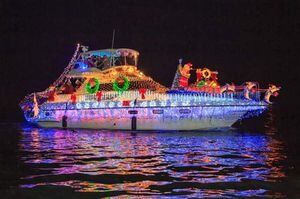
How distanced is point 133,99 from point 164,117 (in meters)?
3.62

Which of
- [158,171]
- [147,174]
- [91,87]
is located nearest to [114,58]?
[91,87]

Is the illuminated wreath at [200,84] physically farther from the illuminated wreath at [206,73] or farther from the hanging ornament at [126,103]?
the hanging ornament at [126,103]

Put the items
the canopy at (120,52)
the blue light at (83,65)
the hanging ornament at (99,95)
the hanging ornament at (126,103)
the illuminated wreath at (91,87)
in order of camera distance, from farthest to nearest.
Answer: the blue light at (83,65), the canopy at (120,52), the illuminated wreath at (91,87), the hanging ornament at (99,95), the hanging ornament at (126,103)

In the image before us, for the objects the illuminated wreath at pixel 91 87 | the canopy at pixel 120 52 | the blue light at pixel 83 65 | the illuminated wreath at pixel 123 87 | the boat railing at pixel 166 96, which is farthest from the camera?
the blue light at pixel 83 65

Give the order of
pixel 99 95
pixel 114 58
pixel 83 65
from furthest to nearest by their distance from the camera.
Result: pixel 83 65 < pixel 114 58 < pixel 99 95

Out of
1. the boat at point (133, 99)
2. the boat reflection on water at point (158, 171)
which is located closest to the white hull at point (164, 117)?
the boat at point (133, 99)

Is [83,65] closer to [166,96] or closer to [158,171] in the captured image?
[166,96]

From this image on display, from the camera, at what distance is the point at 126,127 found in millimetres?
45406

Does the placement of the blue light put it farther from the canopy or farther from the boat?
the canopy

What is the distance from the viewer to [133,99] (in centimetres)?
4503

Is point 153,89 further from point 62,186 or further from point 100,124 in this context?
point 62,186

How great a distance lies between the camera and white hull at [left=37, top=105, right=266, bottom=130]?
140 ft

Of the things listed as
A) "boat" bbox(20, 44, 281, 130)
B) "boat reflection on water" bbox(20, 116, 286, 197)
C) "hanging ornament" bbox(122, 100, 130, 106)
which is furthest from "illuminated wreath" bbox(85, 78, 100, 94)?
"boat reflection on water" bbox(20, 116, 286, 197)

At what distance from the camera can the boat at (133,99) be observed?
42.8 m
